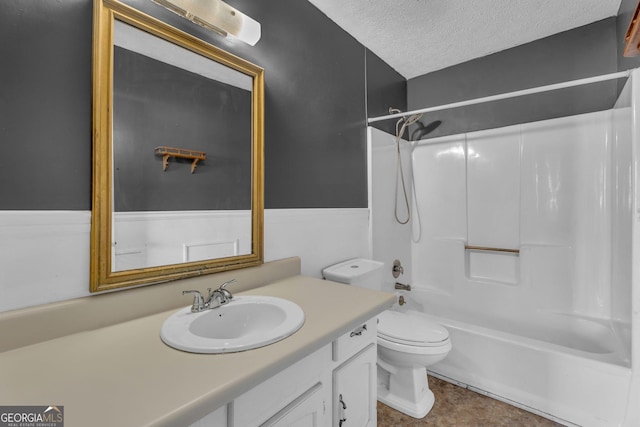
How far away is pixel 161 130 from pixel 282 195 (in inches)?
24.7

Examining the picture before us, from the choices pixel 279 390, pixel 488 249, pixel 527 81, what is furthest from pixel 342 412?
pixel 527 81

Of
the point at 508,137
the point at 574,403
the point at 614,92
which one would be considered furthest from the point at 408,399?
the point at 614,92

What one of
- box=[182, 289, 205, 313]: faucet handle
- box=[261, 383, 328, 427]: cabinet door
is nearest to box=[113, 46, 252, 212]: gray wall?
box=[182, 289, 205, 313]: faucet handle

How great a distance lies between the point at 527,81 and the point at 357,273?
204 cm

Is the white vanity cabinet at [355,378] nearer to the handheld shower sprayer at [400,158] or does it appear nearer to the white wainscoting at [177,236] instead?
the white wainscoting at [177,236]

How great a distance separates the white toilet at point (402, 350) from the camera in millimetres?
1606

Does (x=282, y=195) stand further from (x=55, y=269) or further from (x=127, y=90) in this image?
(x=55, y=269)

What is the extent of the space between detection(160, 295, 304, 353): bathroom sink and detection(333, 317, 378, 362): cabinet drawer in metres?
0.19

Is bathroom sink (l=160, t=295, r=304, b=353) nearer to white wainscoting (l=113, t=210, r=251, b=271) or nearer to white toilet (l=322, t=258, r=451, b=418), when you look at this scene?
white wainscoting (l=113, t=210, r=251, b=271)

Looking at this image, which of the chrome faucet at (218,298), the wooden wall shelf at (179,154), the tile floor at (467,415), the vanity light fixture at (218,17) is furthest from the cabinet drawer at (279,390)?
the vanity light fixture at (218,17)

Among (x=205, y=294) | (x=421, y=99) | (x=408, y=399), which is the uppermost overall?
(x=421, y=99)

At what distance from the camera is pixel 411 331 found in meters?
1.71

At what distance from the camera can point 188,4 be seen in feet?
3.45

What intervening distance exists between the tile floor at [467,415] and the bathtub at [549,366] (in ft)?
0.21
